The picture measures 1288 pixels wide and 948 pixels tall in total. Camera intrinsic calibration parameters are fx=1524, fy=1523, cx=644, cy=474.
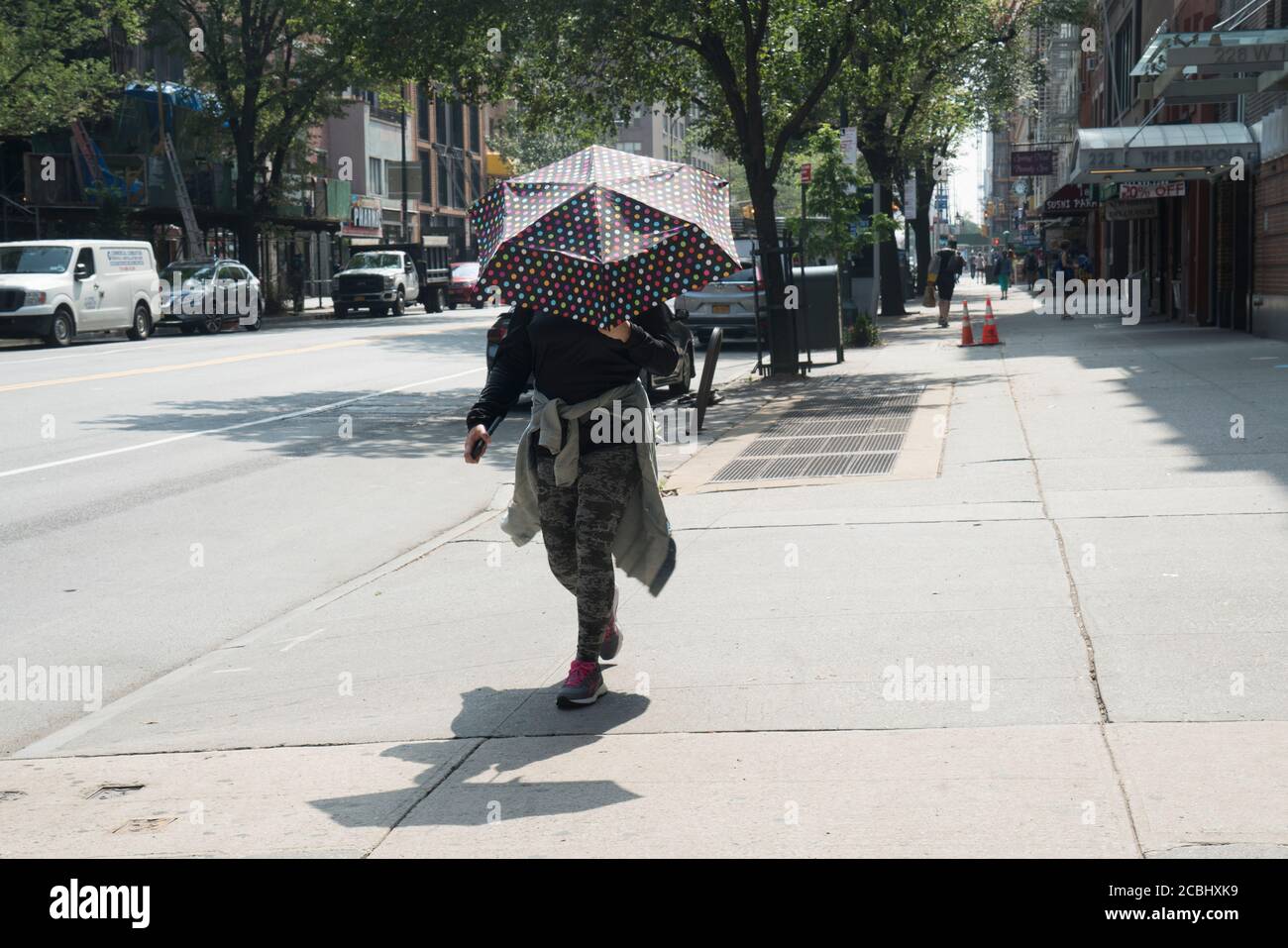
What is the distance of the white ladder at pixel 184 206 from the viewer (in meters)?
44.7

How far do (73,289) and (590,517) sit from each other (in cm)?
2852

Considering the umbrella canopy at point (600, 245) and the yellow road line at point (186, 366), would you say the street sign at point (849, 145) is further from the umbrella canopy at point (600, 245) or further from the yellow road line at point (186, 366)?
the umbrella canopy at point (600, 245)

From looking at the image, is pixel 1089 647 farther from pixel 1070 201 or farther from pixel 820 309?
pixel 1070 201

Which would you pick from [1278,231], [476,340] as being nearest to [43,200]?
[476,340]

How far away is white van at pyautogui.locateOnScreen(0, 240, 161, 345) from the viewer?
30688 millimetres

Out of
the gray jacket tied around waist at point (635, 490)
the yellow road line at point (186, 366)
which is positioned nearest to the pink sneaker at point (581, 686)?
the gray jacket tied around waist at point (635, 490)

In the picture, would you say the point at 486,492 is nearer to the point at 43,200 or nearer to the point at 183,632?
the point at 183,632

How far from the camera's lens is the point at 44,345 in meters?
32.3

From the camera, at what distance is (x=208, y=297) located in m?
37.2

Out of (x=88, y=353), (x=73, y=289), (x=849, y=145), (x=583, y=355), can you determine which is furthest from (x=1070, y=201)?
(x=583, y=355)

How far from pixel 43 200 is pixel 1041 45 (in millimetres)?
34705

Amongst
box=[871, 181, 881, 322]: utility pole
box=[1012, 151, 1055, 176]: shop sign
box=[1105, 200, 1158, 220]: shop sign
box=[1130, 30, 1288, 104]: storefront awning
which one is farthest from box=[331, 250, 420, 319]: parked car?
box=[1130, 30, 1288, 104]: storefront awning

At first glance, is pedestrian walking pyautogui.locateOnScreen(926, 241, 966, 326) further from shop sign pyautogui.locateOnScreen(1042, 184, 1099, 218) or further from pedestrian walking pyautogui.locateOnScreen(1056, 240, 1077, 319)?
shop sign pyautogui.locateOnScreen(1042, 184, 1099, 218)

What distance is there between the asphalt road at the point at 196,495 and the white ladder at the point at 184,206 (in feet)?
70.2
